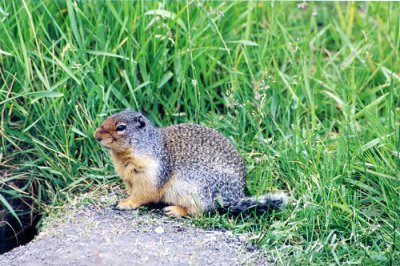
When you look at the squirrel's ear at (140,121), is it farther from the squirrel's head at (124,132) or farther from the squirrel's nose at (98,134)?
the squirrel's nose at (98,134)

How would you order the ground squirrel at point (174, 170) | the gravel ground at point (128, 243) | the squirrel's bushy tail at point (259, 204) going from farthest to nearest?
the ground squirrel at point (174, 170) < the squirrel's bushy tail at point (259, 204) < the gravel ground at point (128, 243)

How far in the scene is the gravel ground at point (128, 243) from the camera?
4.44 meters

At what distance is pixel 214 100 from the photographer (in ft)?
19.9

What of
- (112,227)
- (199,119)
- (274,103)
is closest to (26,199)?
(112,227)

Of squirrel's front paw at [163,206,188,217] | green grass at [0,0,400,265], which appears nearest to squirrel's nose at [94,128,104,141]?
green grass at [0,0,400,265]

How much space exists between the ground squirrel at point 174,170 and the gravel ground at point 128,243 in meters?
0.15

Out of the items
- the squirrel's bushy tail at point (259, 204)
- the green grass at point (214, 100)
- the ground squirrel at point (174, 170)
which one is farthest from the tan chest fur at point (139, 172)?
the squirrel's bushy tail at point (259, 204)

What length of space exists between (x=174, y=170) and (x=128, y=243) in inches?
28.7

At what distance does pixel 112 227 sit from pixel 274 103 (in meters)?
1.64

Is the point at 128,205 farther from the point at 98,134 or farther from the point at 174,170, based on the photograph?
the point at 98,134

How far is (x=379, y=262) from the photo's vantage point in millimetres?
4359

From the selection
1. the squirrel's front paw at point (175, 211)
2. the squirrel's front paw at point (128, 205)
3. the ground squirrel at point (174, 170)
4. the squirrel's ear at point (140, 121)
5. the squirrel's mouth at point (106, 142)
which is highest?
the squirrel's ear at point (140, 121)

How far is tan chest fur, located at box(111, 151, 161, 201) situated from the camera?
5.08 meters

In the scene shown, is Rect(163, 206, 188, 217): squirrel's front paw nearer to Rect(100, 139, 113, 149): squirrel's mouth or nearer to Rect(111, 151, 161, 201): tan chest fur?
Rect(111, 151, 161, 201): tan chest fur
